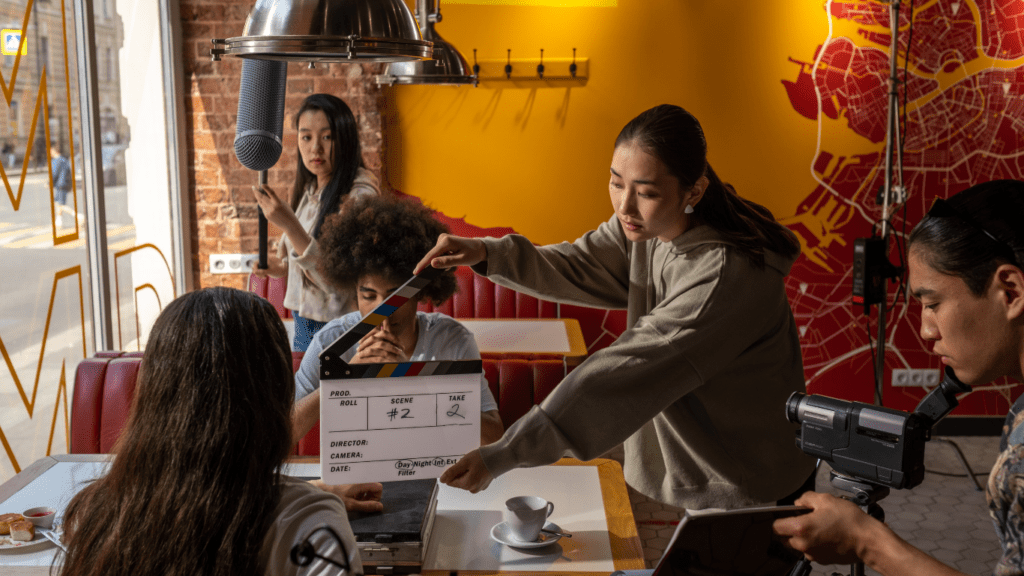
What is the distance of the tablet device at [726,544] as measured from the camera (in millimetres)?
972

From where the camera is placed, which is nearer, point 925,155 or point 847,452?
point 847,452

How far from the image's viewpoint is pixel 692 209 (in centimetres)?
159

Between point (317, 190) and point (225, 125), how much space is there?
3.89 feet

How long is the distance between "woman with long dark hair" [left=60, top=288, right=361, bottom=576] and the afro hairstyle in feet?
3.49

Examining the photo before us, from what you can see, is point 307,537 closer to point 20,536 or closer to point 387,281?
point 20,536

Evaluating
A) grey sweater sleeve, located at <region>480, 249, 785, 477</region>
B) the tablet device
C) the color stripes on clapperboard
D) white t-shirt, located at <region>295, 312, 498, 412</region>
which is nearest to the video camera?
the tablet device

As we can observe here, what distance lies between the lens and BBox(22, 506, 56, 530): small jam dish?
1547mm

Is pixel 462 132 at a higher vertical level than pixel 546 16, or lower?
lower

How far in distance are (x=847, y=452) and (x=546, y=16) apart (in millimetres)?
3516

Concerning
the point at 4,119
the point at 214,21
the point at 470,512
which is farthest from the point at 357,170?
the point at 470,512

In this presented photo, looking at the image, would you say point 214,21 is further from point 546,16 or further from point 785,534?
point 785,534

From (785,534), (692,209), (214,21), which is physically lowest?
(785,534)

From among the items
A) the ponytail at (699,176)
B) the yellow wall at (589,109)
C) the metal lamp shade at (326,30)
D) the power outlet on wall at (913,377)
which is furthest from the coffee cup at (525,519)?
the power outlet on wall at (913,377)

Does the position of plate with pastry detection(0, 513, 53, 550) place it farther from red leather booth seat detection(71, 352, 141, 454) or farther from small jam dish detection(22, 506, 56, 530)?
red leather booth seat detection(71, 352, 141, 454)
